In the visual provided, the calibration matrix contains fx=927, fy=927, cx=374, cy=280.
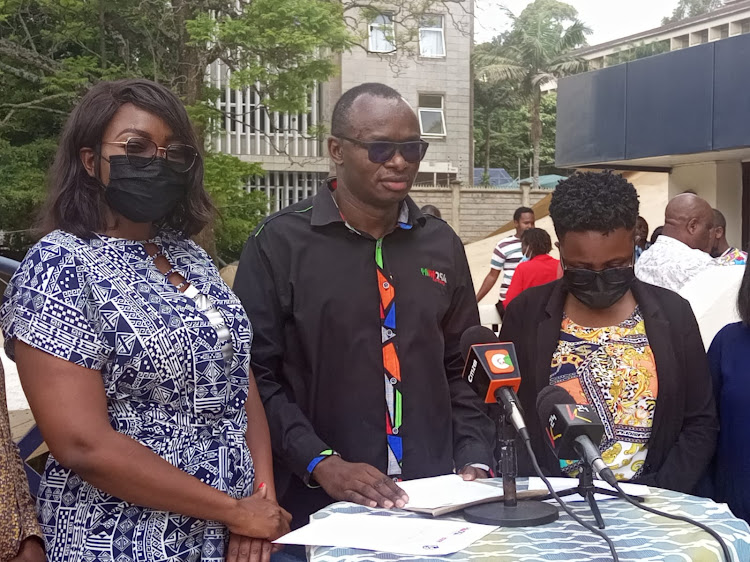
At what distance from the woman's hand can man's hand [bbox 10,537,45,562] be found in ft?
1.56

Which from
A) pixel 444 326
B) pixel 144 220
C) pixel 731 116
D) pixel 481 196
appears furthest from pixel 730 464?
pixel 481 196

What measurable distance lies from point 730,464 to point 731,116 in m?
10.5

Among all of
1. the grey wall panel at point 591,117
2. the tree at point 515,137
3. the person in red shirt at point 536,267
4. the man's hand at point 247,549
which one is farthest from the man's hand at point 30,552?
the tree at point 515,137

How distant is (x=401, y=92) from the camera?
1312 inches

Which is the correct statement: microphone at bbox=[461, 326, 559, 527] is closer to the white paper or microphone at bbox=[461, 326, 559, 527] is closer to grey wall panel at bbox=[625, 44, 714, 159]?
the white paper

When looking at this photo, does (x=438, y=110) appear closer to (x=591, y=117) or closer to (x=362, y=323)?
(x=591, y=117)

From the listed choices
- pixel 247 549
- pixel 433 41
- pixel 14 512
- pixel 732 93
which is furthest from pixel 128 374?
pixel 433 41

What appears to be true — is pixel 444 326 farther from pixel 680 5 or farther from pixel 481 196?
pixel 680 5

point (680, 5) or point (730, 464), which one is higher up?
point (680, 5)

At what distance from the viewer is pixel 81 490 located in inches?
92.5

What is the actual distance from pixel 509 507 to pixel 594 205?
127cm

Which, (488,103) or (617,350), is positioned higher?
(488,103)

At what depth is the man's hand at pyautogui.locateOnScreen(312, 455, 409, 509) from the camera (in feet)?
7.95

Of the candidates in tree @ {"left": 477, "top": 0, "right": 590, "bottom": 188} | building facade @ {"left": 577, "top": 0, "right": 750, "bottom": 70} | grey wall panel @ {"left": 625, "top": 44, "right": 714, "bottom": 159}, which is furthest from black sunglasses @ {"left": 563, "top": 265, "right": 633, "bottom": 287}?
building facade @ {"left": 577, "top": 0, "right": 750, "bottom": 70}
